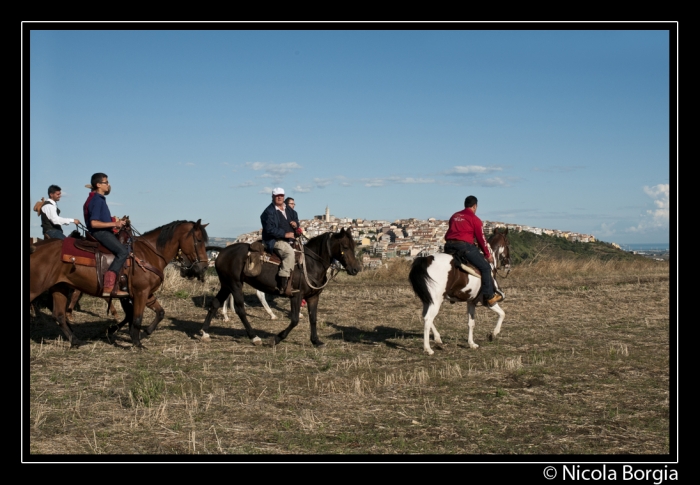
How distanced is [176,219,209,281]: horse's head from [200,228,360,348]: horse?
762 mm

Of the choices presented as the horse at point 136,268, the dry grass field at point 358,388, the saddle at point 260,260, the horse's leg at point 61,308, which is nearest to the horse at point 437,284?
the dry grass field at point 358,388

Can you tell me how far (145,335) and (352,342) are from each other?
3.97 m

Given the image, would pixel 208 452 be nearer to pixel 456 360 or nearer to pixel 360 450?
pixel 360 450

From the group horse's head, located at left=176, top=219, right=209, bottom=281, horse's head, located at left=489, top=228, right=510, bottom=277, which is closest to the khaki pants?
horse's head, located at left=176, top=219, right=209, bottom=281

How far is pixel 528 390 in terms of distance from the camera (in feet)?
27.2

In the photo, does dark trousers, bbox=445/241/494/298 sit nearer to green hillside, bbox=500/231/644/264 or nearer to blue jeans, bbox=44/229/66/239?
blue jeans, bbox=44/229/66/239

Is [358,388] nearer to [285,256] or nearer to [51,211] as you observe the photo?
[285,256]

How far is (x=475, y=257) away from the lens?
11.5 m

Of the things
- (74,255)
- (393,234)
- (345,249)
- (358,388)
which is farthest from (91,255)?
(393,234)

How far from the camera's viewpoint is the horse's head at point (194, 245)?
38.4 ft

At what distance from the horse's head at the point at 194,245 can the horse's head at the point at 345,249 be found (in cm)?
237

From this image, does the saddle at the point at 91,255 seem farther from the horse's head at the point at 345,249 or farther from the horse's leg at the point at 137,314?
the horse's head at the point at 345,249

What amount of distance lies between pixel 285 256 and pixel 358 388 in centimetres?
427
